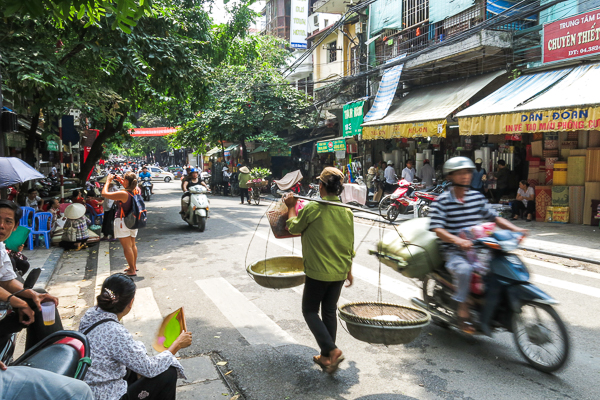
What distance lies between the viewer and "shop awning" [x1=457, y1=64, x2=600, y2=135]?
9688 millimetres

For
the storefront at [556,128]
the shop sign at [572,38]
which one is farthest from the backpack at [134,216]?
the shop sign at [572,38]

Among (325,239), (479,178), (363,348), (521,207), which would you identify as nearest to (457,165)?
(325,239)

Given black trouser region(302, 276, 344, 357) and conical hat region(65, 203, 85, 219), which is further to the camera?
conical hat region(65, 203, 85, 219)

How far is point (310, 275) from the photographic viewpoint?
3.64m

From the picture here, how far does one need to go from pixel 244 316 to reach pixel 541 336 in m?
3.01

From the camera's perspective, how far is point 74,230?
→ 9312 mm

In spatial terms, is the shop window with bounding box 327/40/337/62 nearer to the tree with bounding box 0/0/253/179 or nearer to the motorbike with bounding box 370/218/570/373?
the tree with bounding box 0/0/253/179

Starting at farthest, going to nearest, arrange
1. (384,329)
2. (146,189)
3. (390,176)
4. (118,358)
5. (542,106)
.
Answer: (146,189)
(390,176)
(542,106)
(384,329)
(118,358)

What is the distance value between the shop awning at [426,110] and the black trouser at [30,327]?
12.2 metres

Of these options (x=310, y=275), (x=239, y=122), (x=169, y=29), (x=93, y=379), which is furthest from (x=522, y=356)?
(x=239, y=122)

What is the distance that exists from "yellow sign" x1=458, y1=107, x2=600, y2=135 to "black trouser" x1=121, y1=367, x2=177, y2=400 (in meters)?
9.82

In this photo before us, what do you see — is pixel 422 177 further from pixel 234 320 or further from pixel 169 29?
pixel 234 320

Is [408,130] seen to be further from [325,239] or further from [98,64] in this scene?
[325,239]

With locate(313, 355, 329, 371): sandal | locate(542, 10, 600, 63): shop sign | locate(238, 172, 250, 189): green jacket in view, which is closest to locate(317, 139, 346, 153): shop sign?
locate(238, 172, 250, 189): green jacket
